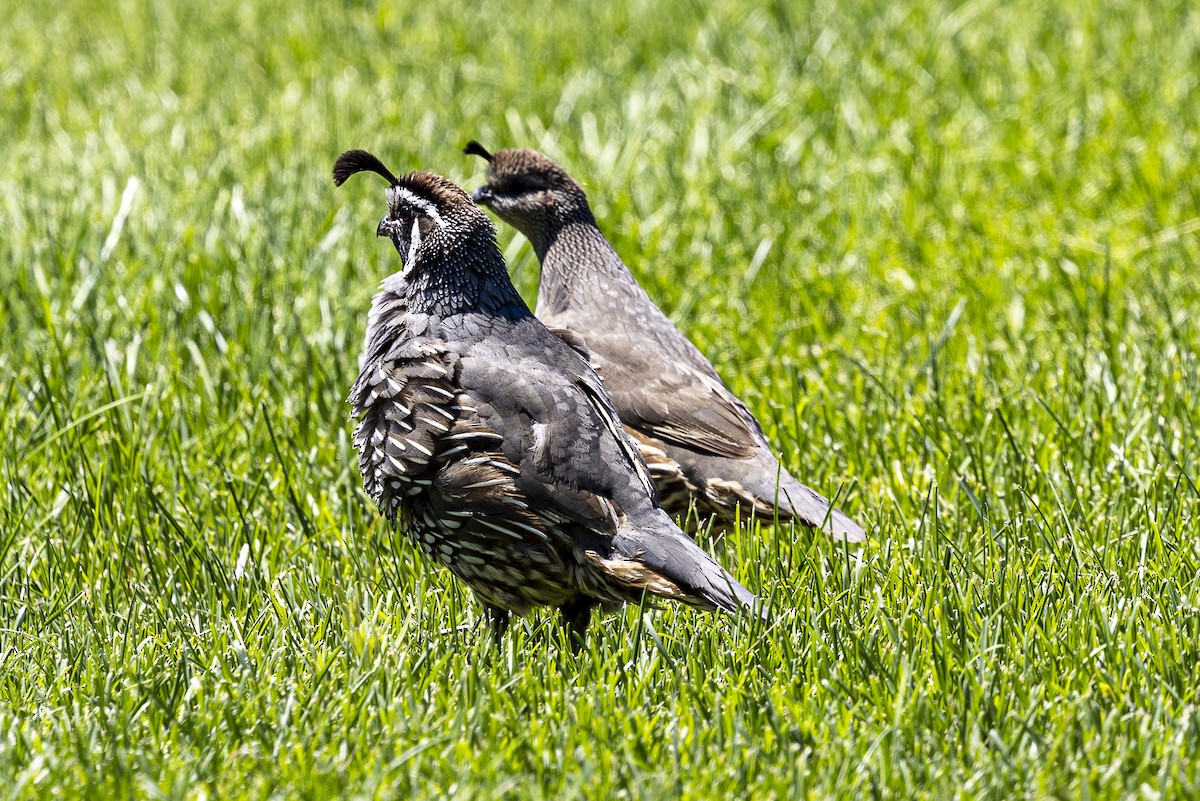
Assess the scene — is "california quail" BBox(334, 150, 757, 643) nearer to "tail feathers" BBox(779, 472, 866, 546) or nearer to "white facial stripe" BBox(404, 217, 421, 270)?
"white facial stripe" BBox(404, 217, 421, 270)

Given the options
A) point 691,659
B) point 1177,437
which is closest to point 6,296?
point 691,659

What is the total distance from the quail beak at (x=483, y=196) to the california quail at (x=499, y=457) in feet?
4.58

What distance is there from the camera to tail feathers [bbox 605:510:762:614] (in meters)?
3.68

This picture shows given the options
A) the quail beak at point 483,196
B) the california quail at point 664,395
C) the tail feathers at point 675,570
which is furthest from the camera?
the quail beak at point 483,196

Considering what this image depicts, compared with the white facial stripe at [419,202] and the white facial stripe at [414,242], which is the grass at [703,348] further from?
the white facial stripe at [419,202]

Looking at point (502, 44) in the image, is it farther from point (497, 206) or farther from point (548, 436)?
point (548, 436)

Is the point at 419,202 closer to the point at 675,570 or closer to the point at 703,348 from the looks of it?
the point at 675,570

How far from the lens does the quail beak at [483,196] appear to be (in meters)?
5.58

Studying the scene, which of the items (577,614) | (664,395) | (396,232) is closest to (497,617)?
(577,614)

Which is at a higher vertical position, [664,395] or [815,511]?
[664,395]

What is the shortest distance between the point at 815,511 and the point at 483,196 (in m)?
1.95

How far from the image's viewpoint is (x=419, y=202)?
4.20 metres

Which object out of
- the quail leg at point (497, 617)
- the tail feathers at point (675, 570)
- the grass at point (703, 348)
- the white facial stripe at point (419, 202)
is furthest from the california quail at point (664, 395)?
the white facial stripe at point (419, 202)

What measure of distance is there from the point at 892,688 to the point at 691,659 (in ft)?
1.53
